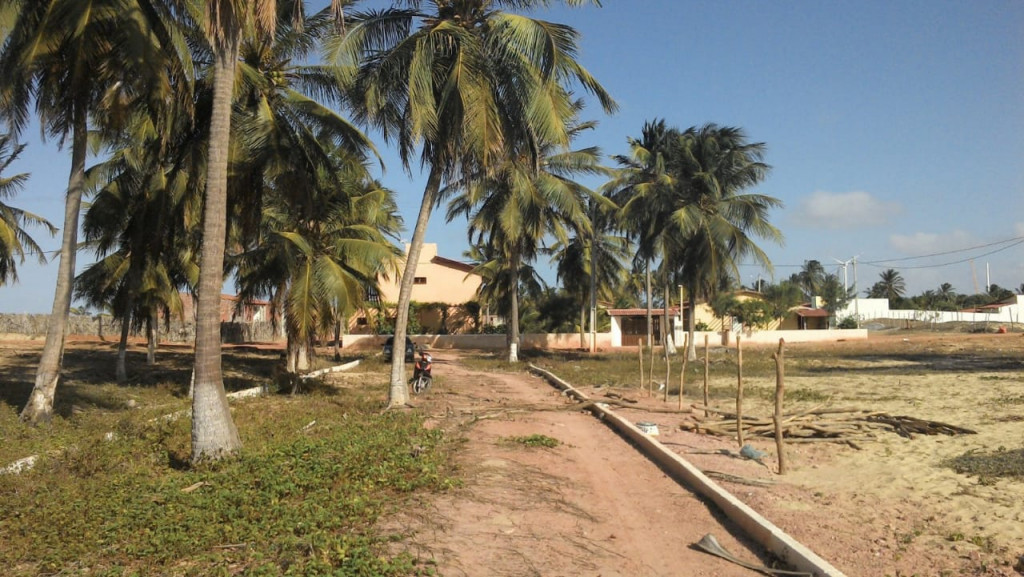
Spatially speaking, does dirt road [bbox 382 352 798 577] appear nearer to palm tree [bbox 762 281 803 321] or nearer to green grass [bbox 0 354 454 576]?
green grass [bbox 0 354 454 576]

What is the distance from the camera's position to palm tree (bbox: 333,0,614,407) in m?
14.5

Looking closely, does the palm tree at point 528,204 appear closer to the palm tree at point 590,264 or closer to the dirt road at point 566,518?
the palm tree at point 590,264

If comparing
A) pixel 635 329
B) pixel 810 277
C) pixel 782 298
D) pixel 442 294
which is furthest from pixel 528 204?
pixel 810 277

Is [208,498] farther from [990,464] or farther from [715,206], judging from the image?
[715,206]

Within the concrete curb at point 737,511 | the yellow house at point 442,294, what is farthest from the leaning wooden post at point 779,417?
the yellow house at point 442,294

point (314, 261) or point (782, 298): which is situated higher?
point (782, 298)

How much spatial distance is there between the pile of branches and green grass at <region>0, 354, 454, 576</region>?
16.5 feet

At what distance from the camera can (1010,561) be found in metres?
5.88

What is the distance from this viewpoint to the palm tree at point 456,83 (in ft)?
47.7

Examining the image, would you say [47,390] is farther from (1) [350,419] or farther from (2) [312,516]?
(2) [312,516]

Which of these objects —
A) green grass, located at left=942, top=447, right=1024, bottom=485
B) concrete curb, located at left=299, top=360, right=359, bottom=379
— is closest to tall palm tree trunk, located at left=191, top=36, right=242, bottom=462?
green grass, located at left=942, top=447, right=1024, bottom=485

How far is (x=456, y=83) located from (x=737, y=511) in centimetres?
996

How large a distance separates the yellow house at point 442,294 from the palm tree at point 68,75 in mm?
38995

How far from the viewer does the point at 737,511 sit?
7.44m
